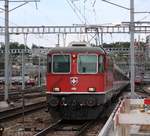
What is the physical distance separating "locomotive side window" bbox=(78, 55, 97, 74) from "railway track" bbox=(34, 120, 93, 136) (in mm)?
2034

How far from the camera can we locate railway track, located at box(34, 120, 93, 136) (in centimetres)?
1689

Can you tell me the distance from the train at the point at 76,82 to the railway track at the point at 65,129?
451mm

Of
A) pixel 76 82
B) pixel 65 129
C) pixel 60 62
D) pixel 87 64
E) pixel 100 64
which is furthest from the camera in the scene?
pixel 60 62

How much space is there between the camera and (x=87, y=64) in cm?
2061

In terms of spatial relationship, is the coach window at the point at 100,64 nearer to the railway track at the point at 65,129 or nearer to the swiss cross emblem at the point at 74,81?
the swiss cross emblem at the point at 74,81

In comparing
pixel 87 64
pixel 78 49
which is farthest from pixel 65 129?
pixel 78 49

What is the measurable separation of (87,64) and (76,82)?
869 millimetres

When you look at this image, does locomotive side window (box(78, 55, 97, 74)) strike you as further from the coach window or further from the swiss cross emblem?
the swiss cross emblem

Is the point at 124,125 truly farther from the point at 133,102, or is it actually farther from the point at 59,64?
the point at 59,64

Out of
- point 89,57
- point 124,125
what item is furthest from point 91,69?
point 124,125

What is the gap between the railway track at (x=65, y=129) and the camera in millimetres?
16889

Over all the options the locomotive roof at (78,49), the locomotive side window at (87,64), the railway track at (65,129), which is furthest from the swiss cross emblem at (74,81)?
the railway track at (65,129)

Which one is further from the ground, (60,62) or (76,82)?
(60,62)

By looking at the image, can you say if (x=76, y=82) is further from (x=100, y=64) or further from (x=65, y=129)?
(x=65, y=129)
